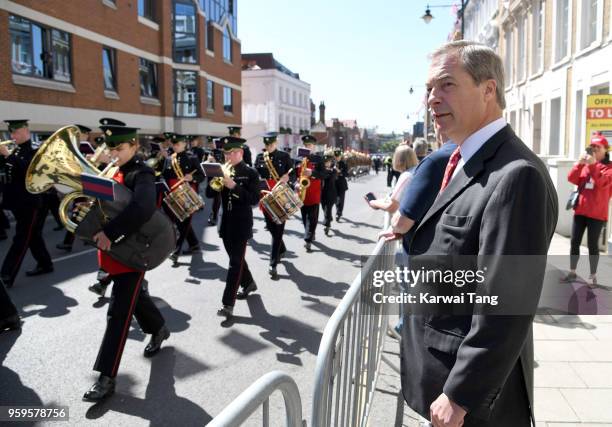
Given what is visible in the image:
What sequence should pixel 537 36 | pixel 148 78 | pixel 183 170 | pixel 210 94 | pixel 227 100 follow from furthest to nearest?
pixel 227 100, pixel 210 94, pixel 148 78, pixel 537 36, pixel 183 170

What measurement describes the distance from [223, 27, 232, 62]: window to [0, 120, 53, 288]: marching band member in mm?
31594

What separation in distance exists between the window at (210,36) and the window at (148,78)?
9.20 m

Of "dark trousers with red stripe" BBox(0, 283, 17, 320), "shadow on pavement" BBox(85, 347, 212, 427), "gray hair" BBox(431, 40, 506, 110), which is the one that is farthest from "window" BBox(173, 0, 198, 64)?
"gray hair" BBox(431, 40, 506, 110)

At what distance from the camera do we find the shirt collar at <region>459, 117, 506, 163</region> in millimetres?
1841

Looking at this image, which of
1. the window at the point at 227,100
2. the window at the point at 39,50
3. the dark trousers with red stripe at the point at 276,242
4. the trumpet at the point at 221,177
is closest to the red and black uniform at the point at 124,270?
the trumpet at the point at 221,177

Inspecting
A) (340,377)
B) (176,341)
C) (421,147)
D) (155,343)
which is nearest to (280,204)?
(421,147)

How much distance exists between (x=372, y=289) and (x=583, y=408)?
68.4 inches

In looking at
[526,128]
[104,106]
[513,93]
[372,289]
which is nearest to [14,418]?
[372,289]

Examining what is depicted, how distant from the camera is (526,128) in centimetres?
2072

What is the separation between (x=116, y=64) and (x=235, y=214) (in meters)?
19.2

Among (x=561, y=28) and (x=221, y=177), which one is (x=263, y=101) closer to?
(x=561, y=28)

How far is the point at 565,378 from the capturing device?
4.05 m

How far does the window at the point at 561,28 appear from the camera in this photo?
619 inches

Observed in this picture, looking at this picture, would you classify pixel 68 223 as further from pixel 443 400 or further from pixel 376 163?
pixel 376 163
